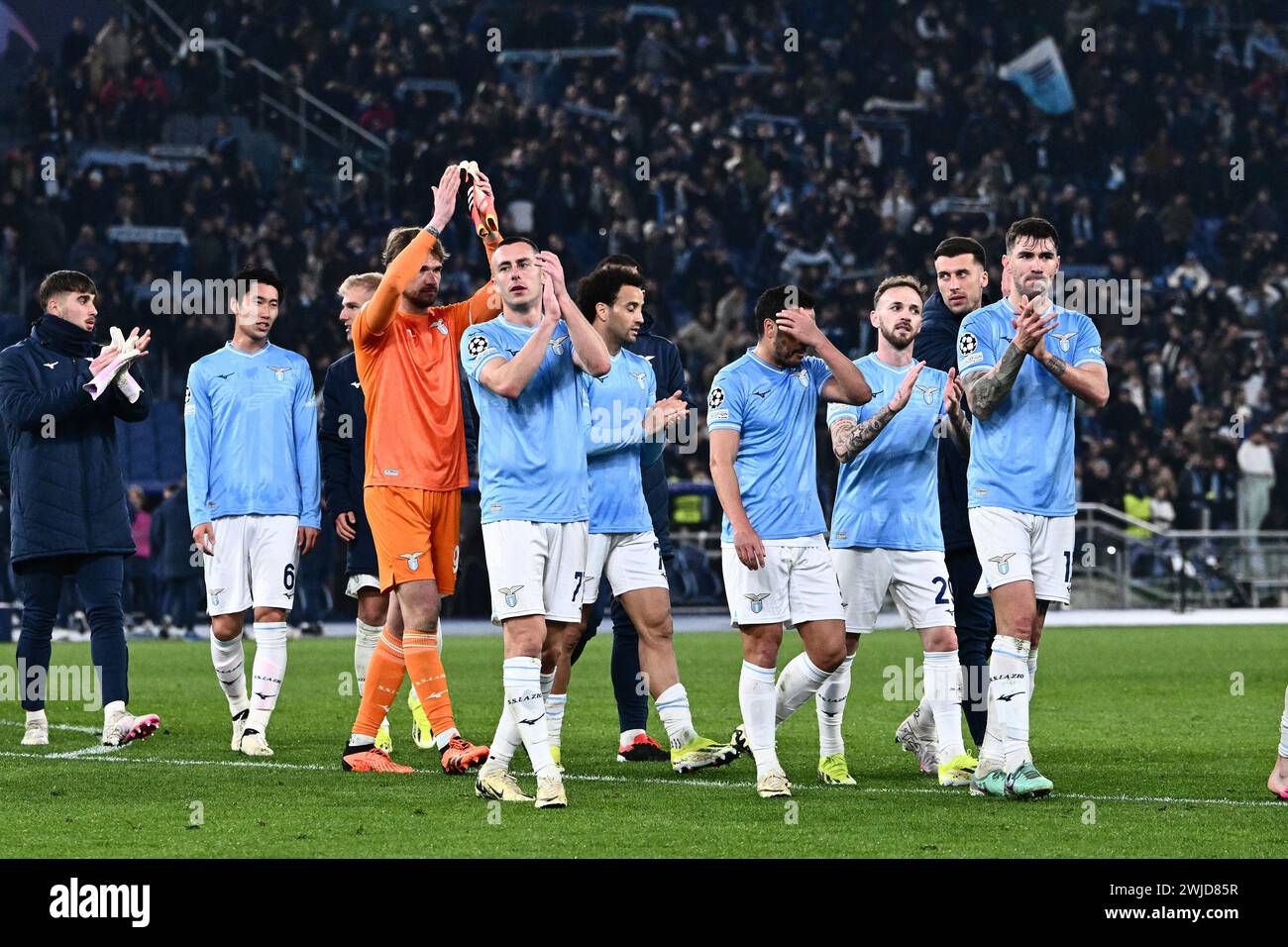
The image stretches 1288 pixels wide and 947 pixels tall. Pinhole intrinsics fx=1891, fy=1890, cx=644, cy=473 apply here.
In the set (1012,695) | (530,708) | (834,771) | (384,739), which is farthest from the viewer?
(384,739)

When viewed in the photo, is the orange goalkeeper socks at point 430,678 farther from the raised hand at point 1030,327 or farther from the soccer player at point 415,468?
the raised hand at point 1030,327

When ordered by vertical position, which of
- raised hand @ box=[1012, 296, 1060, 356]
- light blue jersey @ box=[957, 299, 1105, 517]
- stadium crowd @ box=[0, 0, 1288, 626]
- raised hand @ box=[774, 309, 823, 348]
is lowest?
light blue jersey @ box=[957, 299, 1105, 517]

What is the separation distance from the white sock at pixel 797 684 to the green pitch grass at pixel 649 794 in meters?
0.37

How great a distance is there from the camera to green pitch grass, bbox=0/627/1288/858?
6602 millimetres

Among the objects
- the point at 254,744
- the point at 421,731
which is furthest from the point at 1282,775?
the point at 254,744

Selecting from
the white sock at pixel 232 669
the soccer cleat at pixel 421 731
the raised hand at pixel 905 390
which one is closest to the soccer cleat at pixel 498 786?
the soccer cleat at pixel 421 731

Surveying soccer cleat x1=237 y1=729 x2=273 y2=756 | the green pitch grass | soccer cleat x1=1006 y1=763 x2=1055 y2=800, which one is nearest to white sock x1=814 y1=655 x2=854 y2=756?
the green pitch grass

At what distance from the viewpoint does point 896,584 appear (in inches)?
343

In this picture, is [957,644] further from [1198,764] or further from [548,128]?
[548,128]

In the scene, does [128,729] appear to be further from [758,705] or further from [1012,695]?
[1012,695]

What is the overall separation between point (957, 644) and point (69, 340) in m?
5.05

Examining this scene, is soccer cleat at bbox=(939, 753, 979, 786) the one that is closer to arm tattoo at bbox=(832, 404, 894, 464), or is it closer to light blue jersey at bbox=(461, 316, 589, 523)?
arm tattoo at bbox=(832, 404, 894, 464)

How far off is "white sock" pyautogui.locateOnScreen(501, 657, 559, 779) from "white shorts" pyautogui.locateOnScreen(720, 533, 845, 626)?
1.00 meters

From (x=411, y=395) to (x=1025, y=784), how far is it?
3259mm
